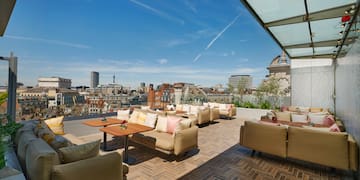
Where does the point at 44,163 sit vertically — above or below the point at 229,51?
below

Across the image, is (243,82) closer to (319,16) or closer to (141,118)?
(319,16)

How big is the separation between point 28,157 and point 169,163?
2.09m

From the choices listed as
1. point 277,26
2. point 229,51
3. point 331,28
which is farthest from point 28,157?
point 229,51

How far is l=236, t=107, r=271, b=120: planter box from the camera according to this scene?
8.16 m

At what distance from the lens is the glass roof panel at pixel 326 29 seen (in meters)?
3.50

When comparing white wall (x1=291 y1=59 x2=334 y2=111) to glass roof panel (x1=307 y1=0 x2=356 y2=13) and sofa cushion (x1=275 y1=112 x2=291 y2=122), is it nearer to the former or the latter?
sofa cushion (x1=275 y1=112 x2=291 y2=122)

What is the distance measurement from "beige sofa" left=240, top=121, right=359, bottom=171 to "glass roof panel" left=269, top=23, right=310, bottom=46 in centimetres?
244

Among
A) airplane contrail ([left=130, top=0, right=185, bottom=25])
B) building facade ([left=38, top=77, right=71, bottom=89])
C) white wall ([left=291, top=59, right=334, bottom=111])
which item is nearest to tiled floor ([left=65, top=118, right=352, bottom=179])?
building facade ([left=38, top=77, right=71, bottom=89])

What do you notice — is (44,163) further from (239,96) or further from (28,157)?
(239,96)

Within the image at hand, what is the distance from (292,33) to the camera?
14.0 ft

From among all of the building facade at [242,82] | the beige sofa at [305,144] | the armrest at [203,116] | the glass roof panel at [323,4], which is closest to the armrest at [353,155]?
the beige sofa at [305,144]

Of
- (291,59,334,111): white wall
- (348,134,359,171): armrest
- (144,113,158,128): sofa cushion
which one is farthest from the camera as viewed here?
(291,59,334,111): white wall

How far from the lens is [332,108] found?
638cm

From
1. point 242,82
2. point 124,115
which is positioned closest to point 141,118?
point 124,115
